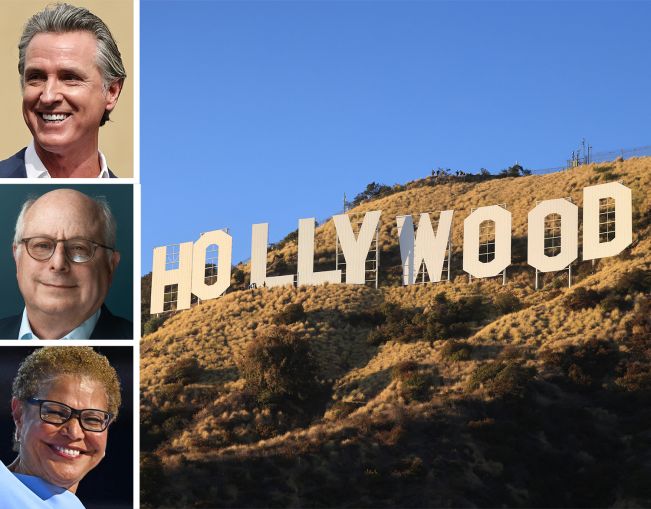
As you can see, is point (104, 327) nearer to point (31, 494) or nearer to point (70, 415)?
point (70, 415)

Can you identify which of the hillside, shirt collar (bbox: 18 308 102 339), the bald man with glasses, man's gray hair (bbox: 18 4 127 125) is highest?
man's gray hair (bbox: 18 4 127 125)

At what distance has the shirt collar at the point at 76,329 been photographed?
6.00 metres

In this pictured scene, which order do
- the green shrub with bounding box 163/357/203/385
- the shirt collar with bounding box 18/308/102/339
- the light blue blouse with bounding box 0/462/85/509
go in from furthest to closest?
the green shrub with bounding box 163/357/203/385, the shirt collar with bounding box 18/308/102/339, the light blue blouse with bounding box 0/462/85/509

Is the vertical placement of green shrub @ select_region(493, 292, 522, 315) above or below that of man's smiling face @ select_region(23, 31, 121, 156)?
below

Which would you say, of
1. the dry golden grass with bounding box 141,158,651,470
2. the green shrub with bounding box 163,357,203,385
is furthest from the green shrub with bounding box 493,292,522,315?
the green shrub with bounding box 163,357,203,385

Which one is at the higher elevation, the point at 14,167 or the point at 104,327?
the point at 14,167

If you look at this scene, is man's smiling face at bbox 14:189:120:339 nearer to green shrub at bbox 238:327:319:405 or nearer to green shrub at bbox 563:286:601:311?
green shrub at bbox 238:327:319:405

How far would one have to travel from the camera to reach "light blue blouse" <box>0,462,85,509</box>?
590 cm

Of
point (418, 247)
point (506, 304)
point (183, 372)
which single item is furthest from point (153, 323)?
point (506, 304)

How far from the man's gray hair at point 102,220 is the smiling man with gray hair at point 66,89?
225 millimetres

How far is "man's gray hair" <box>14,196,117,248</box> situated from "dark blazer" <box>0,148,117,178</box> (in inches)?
7.8

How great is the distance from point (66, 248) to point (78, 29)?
4.15 feet

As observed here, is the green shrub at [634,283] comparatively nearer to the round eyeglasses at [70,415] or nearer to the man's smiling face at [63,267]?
the round eyeglasses at [70,415]

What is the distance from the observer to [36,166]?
6.23m
